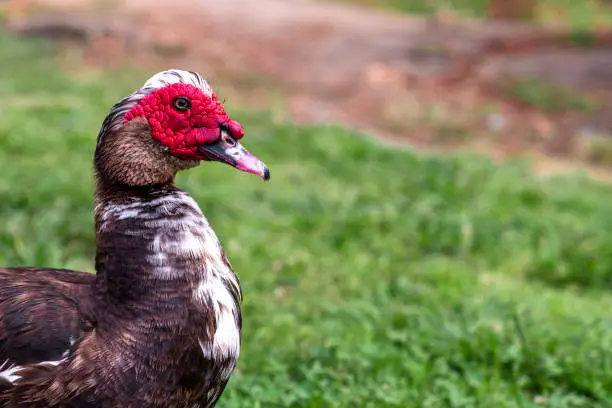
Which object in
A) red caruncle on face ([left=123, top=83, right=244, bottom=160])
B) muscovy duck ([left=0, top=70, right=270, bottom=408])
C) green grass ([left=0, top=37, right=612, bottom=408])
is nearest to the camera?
muscovy duck ([left=0, top=70, right=270, bottom=408])

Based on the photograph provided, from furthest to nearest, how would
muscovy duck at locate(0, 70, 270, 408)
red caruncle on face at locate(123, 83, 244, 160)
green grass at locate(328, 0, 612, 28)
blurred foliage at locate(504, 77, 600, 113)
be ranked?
green grass at locate(328, 0, 612, 28)
blurred foliage at locate(504, 77, 600, 113)
red caruncle on face at locate(123, 83, 244, 160)
muscovy duck at locate(0, 70, 270, 408)

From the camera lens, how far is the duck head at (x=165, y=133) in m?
2.45

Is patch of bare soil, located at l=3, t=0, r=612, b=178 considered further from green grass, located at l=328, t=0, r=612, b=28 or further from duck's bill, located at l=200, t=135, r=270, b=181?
duck's bill, located at l=200, t=135, r=270, b=181

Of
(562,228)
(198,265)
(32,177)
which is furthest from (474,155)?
(198,265)

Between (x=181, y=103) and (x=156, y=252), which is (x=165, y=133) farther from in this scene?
(x=156, y=252)

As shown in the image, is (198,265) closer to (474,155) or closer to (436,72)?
(474,155)

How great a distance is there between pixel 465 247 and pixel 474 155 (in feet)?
7.53

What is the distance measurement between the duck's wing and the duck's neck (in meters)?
0.09

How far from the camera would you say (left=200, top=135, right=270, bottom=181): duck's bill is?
246 cm

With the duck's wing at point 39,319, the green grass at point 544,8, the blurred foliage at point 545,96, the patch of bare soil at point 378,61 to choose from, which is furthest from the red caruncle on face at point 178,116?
the green grass at point 544,8

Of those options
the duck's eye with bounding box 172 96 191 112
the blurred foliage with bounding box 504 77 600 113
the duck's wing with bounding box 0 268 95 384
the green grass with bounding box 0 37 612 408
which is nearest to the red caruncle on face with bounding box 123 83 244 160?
the duck's eye with bounding box 172 96 191 112

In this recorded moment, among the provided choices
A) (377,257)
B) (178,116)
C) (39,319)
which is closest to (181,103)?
(178,116)

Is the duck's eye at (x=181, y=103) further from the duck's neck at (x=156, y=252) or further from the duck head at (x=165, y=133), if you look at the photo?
the duck's neck at (x=156, y=252)

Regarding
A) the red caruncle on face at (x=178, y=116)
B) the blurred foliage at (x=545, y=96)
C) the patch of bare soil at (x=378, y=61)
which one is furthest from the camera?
the blurred foliage at (x=545, y=96)
